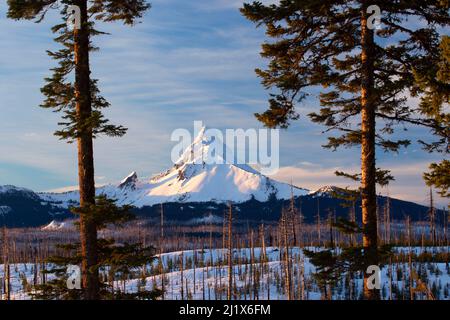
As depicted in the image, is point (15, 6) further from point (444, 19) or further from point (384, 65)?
point (444, 19)

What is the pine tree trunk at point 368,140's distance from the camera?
1530cm

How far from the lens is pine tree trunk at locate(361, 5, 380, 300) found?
1530 cm

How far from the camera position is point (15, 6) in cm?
1427

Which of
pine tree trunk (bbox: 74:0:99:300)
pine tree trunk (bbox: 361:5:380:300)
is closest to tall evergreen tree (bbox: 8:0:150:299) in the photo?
A: pine tree trunk (bbox: 74:0:99:300)

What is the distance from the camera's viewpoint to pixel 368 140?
1552 centimetres

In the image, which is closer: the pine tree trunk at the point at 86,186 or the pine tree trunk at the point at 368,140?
the pine tree trunk at the point at 86,186

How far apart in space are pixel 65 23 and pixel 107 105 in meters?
2.50

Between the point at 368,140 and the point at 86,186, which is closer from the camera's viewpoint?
the point at 86,186

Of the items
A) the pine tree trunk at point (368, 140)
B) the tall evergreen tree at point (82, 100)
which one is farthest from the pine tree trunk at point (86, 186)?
the pine tree trunk at point (368, 140)

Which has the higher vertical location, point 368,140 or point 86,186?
point 368,140

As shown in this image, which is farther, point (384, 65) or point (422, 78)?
point (384, 65)

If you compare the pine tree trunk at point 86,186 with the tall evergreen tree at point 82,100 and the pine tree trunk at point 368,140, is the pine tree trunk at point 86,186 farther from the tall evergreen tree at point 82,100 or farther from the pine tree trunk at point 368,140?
the pine tree trunk at point 368,140
